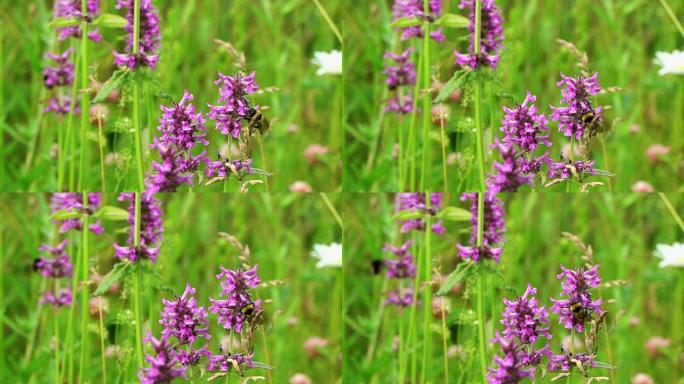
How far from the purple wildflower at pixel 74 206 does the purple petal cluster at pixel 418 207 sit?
2.62ft

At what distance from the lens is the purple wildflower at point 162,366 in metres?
2.44

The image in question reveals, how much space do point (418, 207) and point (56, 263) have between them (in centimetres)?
97

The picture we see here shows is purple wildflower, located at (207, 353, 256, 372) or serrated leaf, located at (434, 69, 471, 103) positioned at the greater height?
serrated leaf, located at (434, 69, 471, 103)

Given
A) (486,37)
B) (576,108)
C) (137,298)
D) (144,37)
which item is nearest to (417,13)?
(486,37)

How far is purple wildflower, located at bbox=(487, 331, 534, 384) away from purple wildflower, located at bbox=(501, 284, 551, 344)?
0.09 ft

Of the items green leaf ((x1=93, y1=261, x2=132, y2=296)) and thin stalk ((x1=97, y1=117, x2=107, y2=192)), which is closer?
green leaf ((x1=93, y1=261, x2=132, y2=296))

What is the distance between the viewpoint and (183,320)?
2.47 metres

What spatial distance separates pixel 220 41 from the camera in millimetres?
2525

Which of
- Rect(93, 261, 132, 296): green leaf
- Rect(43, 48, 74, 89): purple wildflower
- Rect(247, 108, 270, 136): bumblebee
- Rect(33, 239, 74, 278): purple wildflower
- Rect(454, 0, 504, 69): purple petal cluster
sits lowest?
Rect(93, 261, 132, 296): green leaf

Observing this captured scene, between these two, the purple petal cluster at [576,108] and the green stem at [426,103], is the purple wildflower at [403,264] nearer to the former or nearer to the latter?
the green stem at [426,103]

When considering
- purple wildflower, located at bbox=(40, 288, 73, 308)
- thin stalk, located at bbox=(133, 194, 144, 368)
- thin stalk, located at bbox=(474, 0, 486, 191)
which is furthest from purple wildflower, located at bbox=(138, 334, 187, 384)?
thin stalk, located at bbox=(474, 0, 486, 191)

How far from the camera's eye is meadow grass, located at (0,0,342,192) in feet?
8.25

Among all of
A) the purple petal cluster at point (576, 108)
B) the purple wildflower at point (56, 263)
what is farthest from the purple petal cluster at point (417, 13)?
the purple wildflower at point (56, 263)

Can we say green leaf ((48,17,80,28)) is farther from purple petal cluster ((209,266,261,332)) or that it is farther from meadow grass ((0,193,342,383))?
purple petal cluster ((209,266,261,332))
